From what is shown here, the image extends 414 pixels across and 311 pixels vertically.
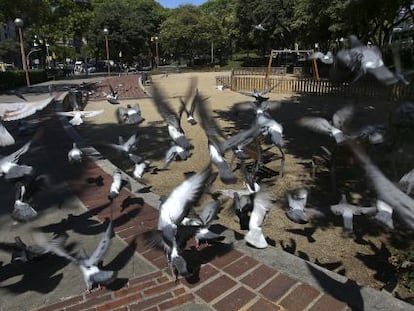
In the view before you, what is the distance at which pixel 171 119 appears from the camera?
4.18 metres

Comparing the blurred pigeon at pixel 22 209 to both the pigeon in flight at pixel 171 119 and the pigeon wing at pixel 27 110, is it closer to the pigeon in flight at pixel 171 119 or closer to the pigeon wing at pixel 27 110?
the pigeon wing at pixel 27 110

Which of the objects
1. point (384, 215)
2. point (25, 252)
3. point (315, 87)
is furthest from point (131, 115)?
point (315, 87)

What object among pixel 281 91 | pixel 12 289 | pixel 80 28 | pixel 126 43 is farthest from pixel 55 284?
pixel 126 43

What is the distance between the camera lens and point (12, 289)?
3.19 meters

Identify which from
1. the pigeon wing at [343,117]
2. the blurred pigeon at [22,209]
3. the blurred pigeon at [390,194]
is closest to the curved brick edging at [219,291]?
the blurred pigeon at [390,194]

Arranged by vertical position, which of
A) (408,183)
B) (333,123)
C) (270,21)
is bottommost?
(408,183)

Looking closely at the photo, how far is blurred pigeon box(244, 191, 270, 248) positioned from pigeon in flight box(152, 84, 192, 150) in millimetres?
1152

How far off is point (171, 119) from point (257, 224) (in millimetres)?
1444

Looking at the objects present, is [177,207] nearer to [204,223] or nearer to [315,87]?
[204,223]

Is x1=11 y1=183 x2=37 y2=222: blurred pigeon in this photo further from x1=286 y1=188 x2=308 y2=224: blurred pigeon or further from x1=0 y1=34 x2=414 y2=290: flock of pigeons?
x1=286 y1=188 x2=308 y2=224: blurred pigeon

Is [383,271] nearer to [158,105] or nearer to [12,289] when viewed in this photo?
[158,105]

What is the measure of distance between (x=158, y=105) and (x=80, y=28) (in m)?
38.2

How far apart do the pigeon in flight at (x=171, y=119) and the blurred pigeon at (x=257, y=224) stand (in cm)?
115

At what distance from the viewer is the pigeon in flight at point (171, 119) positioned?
13.7ft
